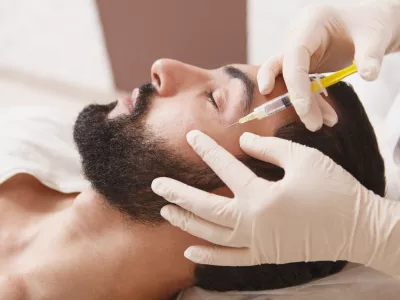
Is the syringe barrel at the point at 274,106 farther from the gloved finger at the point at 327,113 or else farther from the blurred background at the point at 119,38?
the blurred background at the point at 119,38

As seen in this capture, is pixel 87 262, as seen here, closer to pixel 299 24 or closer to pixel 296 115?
pixel 296 115

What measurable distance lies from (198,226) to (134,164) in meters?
0.21

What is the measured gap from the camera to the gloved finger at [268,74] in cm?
108

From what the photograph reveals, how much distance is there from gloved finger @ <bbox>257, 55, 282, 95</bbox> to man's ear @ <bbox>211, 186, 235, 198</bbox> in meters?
0.25

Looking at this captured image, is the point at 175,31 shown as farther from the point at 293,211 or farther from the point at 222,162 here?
the point at 293,211

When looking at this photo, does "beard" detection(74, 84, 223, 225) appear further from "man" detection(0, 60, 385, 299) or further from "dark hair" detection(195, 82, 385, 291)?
"dark hair" detection(195, 82, 385, 291)

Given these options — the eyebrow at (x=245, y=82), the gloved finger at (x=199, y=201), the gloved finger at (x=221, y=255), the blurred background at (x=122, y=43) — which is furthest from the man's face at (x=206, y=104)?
the blurred background at (x=122, y=43)

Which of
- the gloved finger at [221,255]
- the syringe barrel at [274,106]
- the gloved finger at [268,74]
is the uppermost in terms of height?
the gloved finger at [268,74]

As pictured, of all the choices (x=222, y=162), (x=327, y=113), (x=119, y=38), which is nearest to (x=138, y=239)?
(x=222, y=162)

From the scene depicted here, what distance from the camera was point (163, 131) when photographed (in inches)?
42.8

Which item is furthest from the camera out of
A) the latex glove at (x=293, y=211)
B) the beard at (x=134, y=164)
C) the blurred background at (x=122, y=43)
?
the blurred background at (x=122, y=43)

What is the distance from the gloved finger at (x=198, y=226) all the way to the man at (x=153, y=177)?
5 centimetres

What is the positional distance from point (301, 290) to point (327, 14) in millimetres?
757

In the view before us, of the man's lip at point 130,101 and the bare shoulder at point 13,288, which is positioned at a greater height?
the man's lip at point 130,101
